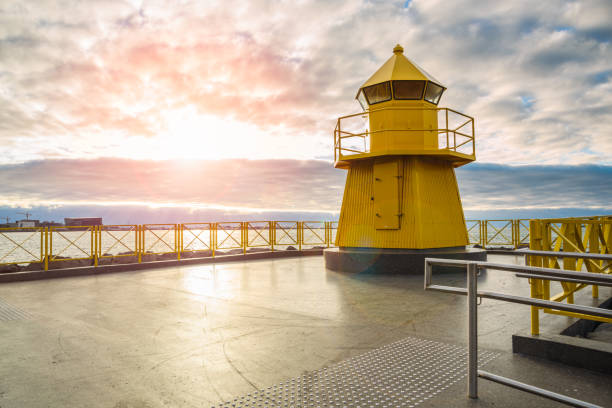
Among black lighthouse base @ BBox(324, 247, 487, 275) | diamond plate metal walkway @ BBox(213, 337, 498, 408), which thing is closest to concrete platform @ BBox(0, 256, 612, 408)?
diamond plate metal walkway @ BBox(213, 337, 498, 408)

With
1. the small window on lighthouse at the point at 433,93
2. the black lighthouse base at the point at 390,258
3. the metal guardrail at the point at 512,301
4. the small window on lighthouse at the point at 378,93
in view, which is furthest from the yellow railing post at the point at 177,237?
the metal guardrail at the point at 512,301

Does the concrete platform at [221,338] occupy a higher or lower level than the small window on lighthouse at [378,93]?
lower

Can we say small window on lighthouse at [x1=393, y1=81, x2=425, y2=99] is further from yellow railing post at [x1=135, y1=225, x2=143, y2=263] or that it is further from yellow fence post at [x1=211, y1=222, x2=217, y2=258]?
yellow railing post at [x1=135, y1=225, x2=143, y2=263]

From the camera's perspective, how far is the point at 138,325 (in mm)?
4828

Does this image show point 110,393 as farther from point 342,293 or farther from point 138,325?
point 342,293

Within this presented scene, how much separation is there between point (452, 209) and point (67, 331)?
31.1ft

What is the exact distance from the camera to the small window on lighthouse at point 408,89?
10.1 m

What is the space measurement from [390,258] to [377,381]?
6.56 metres

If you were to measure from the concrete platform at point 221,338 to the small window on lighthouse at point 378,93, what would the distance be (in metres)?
5.49

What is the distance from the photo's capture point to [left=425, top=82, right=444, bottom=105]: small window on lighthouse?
10250mm

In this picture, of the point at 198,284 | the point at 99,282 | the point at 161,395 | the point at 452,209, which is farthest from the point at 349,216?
the point at 161,395

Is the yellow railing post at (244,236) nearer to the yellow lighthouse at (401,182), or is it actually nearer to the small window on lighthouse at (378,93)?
the yellow lighthouse at (401,182)

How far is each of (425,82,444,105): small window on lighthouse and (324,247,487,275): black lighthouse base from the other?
4.40 m

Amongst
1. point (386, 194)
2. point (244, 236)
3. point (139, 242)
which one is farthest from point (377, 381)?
point (244, 236)
